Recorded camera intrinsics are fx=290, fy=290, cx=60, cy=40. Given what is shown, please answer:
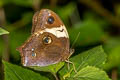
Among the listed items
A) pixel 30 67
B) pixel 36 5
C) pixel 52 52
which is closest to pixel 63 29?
pixel 52 52

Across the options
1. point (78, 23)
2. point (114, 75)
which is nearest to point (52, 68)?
point (114, 75)

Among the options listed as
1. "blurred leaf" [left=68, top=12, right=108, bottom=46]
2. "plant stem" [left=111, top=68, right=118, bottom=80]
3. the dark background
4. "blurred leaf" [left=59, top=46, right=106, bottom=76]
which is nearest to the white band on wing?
"blurred leaf" [left=59, top=46, right=106, bottom=76]

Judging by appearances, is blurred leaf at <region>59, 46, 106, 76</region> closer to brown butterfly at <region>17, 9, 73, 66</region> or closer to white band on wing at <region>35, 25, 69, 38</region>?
brown butterfly at <region>17, 9, 73, 66</region>

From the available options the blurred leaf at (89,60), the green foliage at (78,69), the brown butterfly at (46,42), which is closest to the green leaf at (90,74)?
the green foliage at (78,69)

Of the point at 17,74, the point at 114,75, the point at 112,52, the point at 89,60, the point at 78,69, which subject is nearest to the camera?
the point at 17,74

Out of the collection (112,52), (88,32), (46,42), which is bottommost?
(112,52)

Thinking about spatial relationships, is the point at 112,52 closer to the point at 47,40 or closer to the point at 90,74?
the point at 47,40
